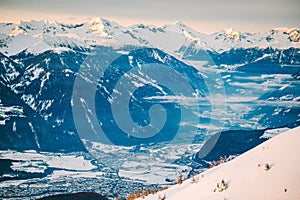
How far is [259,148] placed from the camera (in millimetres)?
28828

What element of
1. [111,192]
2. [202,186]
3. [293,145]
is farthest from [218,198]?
[111,192]

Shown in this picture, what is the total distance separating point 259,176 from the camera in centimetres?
2434

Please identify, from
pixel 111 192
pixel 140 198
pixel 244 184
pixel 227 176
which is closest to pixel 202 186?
pixel 227 176

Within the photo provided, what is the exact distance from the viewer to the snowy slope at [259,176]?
75.3 feet

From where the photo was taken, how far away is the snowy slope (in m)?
22.9

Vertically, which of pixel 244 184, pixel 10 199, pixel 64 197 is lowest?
pixel 10 199

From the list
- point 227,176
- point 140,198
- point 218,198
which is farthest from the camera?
point 140,198

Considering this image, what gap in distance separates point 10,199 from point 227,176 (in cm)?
17502

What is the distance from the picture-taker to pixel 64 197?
70750mm

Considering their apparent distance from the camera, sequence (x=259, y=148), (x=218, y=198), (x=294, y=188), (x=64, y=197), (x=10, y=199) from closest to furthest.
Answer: (x=294, y=188), (x=218, y=198), (x=259, y=148), (x=64, y=197), (x=10, y=199)

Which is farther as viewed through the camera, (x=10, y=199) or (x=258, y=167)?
(x=10, y=199)

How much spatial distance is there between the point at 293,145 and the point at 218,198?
4.50 m

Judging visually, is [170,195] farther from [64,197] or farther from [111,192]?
[111,192]

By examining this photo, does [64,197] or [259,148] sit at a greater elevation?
[259,148]
